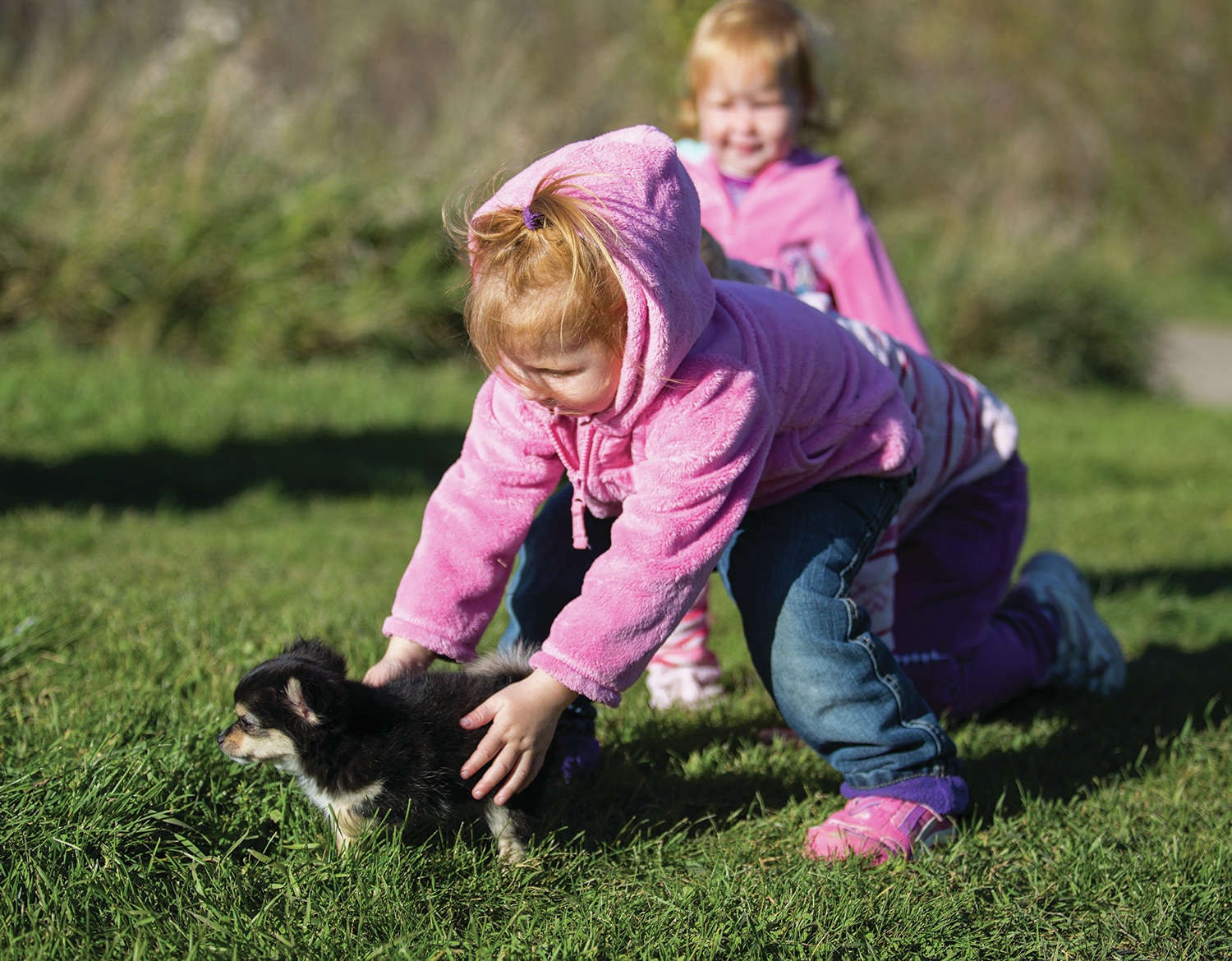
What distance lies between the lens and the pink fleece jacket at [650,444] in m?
2.40

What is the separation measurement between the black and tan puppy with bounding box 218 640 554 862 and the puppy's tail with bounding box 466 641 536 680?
0.12 metres

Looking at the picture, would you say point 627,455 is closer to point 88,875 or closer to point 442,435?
point 88,875

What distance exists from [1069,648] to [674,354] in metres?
2.21

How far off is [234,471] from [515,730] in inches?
181

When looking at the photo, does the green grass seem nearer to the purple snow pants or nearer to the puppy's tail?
the purple snow pants

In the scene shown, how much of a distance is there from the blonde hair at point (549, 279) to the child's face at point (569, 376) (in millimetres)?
17

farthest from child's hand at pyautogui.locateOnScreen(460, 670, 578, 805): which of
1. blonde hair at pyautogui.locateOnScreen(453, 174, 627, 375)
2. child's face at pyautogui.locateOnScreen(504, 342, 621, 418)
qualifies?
blonde hair at pyautogui.locateOnScreen(453, 174, 627, 375)

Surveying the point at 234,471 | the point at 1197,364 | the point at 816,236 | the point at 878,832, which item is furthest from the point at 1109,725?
the point at 1197,364

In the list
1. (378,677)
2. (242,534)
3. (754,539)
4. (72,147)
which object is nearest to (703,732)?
(754,539)

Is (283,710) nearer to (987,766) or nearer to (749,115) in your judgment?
(987,766)

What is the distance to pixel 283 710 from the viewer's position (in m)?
2.39

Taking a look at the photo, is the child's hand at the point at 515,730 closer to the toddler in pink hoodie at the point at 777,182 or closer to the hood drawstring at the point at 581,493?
the hood drawstring at the point at 581,493

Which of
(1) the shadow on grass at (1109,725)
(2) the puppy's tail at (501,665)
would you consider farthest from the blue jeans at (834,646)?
(2) the puppy's tail at (501,665)

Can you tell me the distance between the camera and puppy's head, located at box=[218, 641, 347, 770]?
7.71ft
